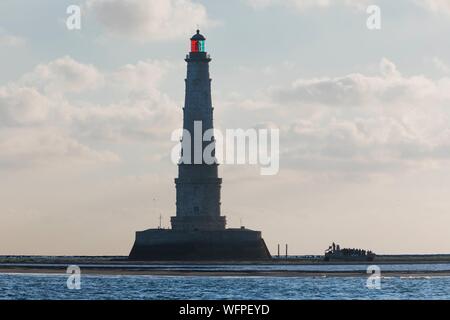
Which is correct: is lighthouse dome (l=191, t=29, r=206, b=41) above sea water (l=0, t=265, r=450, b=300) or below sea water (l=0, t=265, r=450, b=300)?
above

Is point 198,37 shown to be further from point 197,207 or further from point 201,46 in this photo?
point 197,207

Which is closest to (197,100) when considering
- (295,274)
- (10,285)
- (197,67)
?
(197,67)

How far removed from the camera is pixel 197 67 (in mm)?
158375

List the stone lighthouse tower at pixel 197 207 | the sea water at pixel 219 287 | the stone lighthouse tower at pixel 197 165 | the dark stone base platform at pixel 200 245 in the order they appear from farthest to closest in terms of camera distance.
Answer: the dark stone base platform at pixel 200 245
the stone lighthouse tower at pixel 197 207
the stone lighthouse tower at pixel 197 165
the sea water at pixel 219 287

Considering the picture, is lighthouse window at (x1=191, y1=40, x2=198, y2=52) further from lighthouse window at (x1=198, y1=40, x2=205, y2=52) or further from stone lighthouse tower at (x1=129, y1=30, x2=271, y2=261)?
lighthouse window at (x1=198, y1=40, x2=205, y2=52)

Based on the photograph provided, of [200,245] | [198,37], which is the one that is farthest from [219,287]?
[198,37]

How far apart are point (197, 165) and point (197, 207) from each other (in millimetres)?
6713

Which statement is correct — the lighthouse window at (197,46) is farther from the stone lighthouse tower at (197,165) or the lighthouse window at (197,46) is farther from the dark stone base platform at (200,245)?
the dark stone base platform at (200,245)

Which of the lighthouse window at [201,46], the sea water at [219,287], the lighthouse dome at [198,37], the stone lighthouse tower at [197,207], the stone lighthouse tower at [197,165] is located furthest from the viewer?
the lighthouse dome at [198,37]

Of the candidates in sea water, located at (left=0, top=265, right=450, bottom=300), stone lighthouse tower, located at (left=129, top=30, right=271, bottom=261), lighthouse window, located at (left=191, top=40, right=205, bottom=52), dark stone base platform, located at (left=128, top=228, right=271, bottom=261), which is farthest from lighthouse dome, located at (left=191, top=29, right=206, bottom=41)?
sea water, located at (left=0, top=265, right=450, bottom=300)

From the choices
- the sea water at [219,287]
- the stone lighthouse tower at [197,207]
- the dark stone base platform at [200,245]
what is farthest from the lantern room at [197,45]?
the sea water at [219,287]

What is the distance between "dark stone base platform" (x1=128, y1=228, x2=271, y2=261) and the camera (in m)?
160

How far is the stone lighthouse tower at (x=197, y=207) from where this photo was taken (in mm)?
156750
